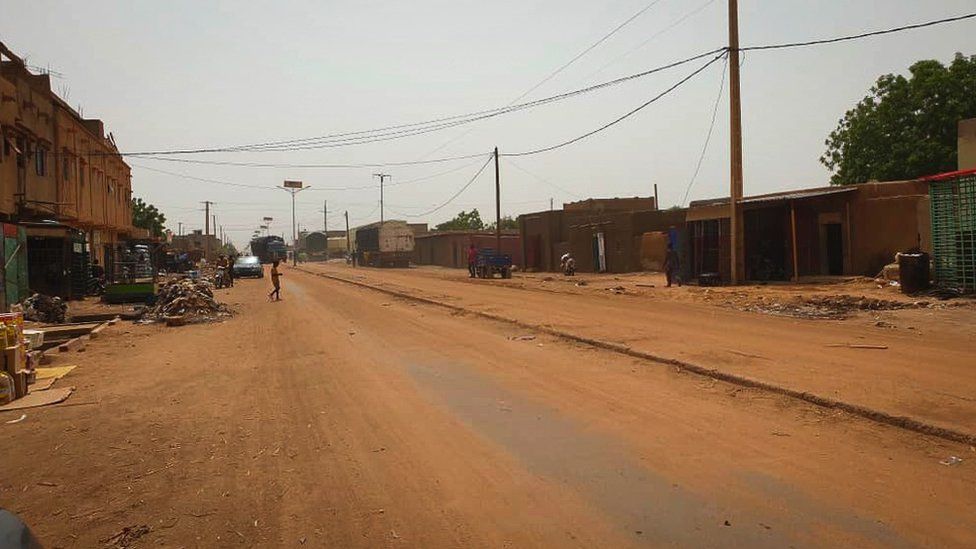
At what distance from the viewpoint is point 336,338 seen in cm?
1443

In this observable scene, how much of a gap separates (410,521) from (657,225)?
35542mm

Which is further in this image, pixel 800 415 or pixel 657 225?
pixel 657 225

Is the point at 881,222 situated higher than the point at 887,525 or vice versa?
the point at 881,222

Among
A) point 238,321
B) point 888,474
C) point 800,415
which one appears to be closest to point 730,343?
point 800,415

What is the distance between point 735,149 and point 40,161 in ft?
92.0

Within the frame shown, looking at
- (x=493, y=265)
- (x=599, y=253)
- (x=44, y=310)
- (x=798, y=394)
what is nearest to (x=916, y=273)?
(x=798, y=394)

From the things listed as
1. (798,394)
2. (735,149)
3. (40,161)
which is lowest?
(798,394)

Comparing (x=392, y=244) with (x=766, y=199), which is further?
(x=392, y=244)

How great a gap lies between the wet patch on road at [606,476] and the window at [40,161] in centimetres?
2755

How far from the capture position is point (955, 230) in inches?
704

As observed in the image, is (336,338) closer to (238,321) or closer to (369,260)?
(238,321)

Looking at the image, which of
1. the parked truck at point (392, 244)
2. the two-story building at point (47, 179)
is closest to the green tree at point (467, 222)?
the parked truck at point (392, 244)

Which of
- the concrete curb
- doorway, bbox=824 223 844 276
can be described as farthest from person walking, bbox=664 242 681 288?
the concrete curb

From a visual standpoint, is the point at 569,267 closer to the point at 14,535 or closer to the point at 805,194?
the point at 805,194
